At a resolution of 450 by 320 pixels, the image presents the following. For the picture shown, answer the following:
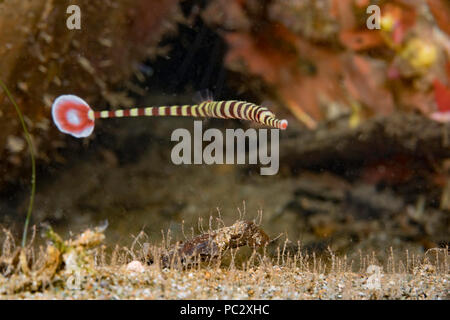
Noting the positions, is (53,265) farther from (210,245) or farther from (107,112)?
(107,112)

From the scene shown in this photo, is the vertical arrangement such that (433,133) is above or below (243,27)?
below

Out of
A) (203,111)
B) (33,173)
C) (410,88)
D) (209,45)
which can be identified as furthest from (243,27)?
(33,173)

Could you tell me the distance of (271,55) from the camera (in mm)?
3555

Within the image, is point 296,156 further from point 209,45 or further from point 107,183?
point 107,183

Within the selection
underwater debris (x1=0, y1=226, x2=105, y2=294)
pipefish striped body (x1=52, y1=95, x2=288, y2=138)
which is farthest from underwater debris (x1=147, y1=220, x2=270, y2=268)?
pipefish striped body (x1=52, y1=95, x2=288, y2=138)

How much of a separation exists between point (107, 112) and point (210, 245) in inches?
58.9

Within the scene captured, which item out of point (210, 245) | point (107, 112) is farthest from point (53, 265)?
point (107, 112)

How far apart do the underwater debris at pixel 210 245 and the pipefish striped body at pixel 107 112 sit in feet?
2.88

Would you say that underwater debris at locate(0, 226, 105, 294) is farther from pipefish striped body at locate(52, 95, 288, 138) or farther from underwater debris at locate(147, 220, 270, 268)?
pipefish striped body at locate(52, 95, 288, 138)

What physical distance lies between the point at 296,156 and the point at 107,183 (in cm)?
179

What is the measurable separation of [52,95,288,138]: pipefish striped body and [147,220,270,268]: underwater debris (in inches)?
34.6

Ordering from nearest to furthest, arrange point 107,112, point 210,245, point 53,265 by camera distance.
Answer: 1. point 53,265
2. point 210,245
3. point 107,112

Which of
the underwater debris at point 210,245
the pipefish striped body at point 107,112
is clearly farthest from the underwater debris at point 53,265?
the pipefish striped body at point 107,112

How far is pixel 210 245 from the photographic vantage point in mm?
3137
